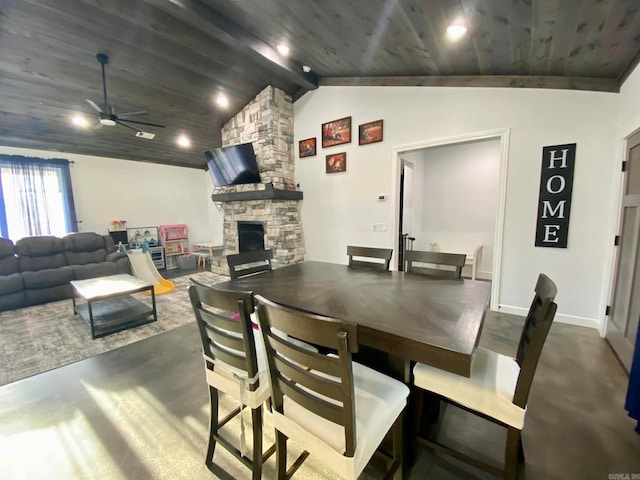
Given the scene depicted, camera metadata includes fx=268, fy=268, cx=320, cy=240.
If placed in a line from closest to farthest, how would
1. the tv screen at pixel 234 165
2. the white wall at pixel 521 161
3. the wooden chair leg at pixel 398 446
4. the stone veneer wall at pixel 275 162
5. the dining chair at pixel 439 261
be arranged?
the wooden chair leg at pixel 398 446 → the dining chair at pixel 439 261 → the white wall at pixel 521 161 → the stone veneer wall at pixel 275 162 → the tv screen at pixel 234 165

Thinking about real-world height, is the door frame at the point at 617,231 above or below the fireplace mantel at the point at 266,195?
below

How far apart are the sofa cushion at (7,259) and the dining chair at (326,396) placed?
16.7 feet

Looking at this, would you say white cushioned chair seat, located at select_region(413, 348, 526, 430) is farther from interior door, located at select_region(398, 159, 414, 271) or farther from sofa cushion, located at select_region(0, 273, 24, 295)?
sofa cushion, located at select_region(0, 273, 24, 295)

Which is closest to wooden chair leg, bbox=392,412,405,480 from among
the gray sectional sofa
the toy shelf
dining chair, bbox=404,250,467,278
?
dining chair, bbox=404,250,467,278

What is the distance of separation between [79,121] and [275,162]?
3.20 meters

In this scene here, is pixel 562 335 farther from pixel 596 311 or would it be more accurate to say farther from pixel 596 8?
pixel 596 8

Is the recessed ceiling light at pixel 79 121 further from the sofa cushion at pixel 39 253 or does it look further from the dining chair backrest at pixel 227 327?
the dining chair backrest at pixel 227 327

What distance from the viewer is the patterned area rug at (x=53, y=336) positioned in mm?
2410

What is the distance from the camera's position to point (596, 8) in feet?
5.49

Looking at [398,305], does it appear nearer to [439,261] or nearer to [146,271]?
[439,261]

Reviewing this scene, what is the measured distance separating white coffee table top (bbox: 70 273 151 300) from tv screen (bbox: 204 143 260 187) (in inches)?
93.7

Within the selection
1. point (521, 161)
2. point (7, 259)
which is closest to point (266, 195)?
point (521, 161)

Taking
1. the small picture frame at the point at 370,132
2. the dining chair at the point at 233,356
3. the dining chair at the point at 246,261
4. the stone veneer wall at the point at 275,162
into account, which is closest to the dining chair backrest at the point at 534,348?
the dining chair at the point at 233,356

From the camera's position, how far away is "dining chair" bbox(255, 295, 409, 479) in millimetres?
858
